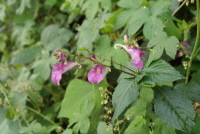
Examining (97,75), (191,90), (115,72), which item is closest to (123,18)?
(115,72)

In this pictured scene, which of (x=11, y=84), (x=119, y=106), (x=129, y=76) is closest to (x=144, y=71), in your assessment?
(x=129, y=76)

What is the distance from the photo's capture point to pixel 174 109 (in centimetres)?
86

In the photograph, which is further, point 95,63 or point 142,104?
point 142,104

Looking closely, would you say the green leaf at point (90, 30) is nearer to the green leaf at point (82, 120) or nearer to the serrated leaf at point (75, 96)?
the serrated leaf at point (75, 96)

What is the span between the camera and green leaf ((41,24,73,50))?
6.50 ft

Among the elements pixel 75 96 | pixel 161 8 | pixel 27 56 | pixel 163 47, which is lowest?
pixel 75 96

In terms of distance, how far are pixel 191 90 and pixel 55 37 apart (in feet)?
4.57

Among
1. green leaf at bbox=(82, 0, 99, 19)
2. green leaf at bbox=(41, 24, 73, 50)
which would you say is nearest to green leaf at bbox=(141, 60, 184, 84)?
green leaf at bbox=(82, 0, 99, 19)

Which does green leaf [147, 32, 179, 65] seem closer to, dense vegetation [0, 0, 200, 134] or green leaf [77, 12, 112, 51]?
dense vegetation [0, 0, 200, 134]

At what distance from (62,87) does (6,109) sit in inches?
20.6

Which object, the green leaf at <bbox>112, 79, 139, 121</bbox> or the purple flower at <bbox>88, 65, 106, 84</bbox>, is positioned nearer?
the green leaf at <bbox>112, 79, 139, 121</bbox>

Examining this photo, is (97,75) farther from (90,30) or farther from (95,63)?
(90,30)

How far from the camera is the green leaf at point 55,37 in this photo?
1980mm

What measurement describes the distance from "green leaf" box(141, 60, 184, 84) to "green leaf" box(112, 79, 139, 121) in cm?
5
